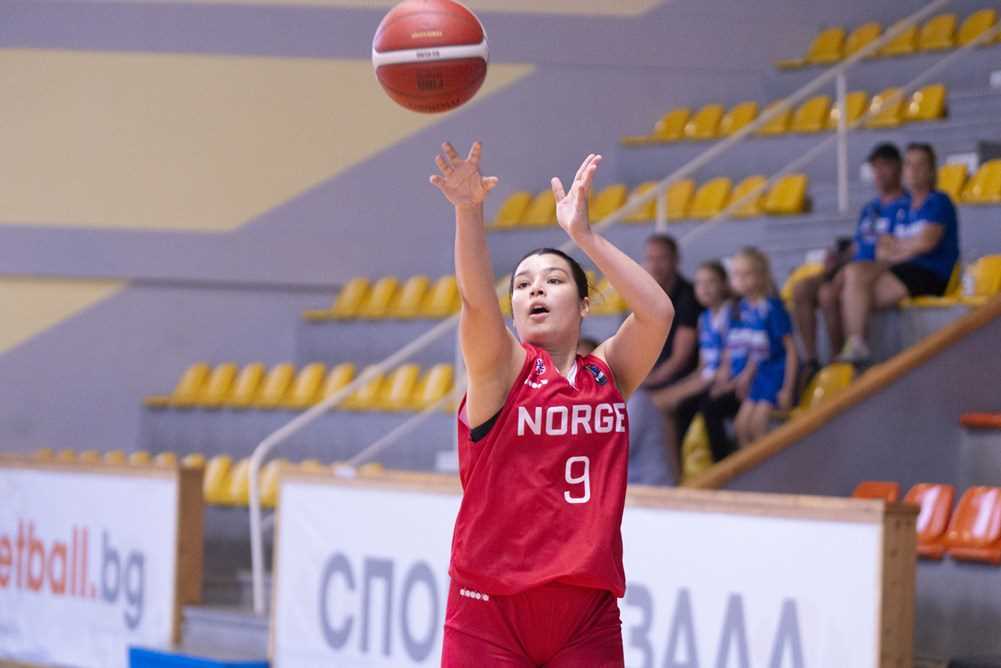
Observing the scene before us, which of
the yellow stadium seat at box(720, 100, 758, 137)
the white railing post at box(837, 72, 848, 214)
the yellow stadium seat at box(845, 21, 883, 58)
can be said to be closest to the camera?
the white railing post at box(837, 72, 848, 214)

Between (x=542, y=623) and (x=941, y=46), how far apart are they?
8.81m

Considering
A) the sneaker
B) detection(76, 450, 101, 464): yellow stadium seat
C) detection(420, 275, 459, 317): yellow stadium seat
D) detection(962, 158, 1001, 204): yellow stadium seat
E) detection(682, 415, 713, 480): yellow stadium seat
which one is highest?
detection(962, 158, 1001, 204): yellow stadium seat

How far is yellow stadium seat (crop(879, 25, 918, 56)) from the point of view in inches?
462

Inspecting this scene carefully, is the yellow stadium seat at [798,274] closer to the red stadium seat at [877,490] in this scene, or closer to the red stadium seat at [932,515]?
the red stadium seat at [877,490]

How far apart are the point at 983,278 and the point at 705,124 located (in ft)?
13.3

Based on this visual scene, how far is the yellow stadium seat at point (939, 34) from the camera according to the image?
11.5 m

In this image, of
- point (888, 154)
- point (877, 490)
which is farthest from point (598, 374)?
point (888, 154)

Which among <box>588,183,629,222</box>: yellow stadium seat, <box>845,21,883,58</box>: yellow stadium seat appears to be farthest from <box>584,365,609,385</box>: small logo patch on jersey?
<box>845,21,883,58</box>: yellow stadium seat

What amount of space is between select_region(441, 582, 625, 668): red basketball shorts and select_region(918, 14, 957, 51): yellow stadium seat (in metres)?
8.71

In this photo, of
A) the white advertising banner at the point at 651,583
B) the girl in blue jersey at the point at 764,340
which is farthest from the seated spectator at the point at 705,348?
the white advertising banner at the point at 651,583

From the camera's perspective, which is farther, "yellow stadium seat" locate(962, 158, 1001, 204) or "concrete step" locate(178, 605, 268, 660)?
"yellow stadium seat" locate(962, 158, 1001, 204)

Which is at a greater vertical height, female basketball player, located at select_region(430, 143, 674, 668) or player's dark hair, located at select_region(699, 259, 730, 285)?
player's dark hair, located at select_region(699, 259, 730, 285)

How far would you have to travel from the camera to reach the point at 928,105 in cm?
1045

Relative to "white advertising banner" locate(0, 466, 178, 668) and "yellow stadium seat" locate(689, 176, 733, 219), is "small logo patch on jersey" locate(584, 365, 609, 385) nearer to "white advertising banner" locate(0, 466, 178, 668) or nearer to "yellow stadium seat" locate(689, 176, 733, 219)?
"white advertising banner" locate(0, 466, 178, 668)
